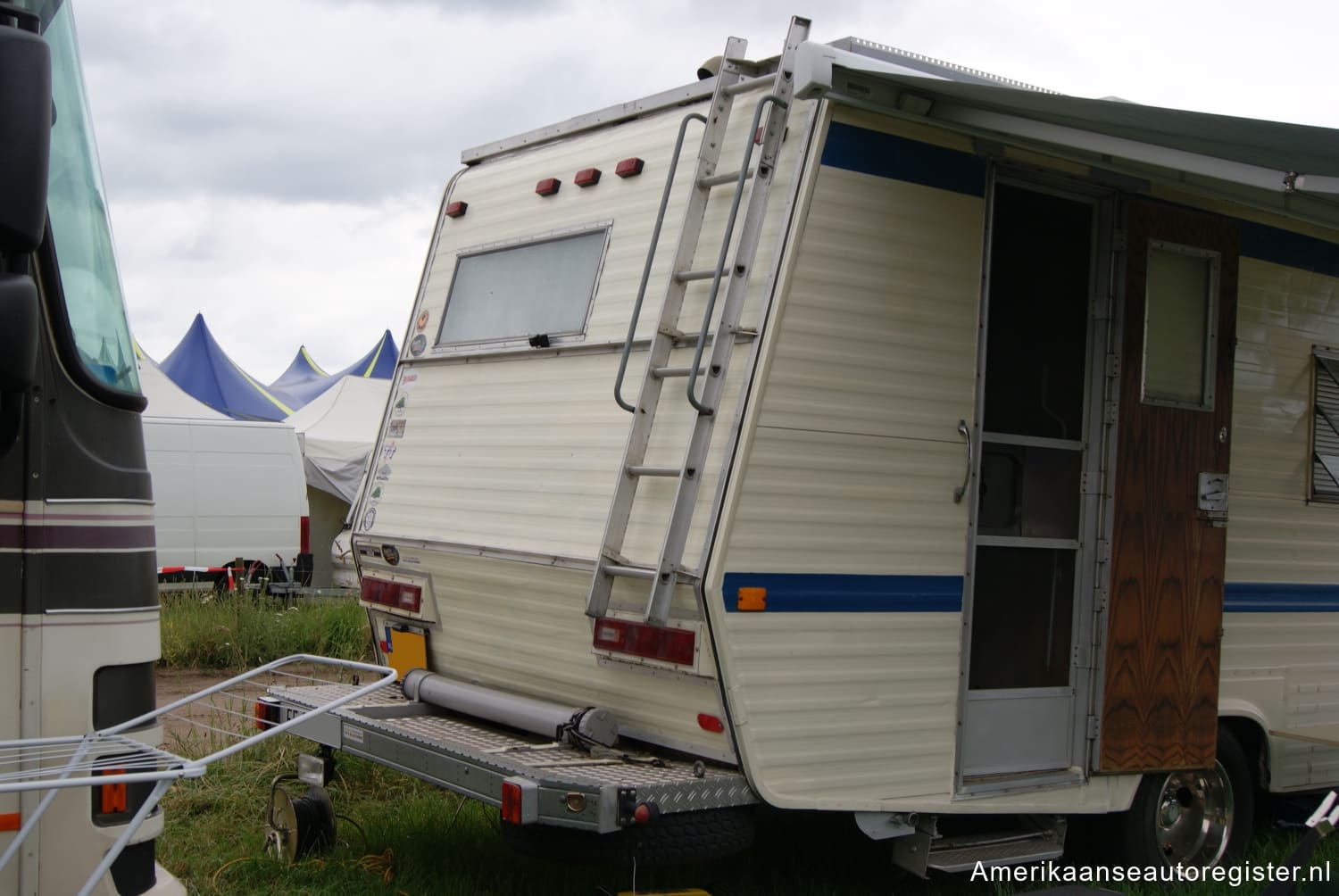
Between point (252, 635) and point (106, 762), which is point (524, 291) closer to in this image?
point (106, 762)

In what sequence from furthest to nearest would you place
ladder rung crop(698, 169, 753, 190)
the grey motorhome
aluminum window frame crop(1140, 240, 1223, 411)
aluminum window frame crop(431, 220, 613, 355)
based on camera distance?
aluminum window frame crop(1140, 240, 1223, 411) → aluminum window frame crop(431, 220, 613, 355) → ladder rung crop(698, 169, 753, 190) → the grey motorhome

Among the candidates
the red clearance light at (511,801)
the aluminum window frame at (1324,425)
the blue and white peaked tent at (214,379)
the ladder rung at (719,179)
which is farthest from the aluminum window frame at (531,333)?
the blue and white peaked tent at (214,379)

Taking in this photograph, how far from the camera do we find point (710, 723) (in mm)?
4555

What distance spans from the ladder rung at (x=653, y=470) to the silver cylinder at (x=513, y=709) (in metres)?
0.92

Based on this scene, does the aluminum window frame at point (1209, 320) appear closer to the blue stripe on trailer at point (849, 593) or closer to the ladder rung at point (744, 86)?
the blue stripe on trailer at point (849, 593)

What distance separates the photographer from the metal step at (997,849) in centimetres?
491

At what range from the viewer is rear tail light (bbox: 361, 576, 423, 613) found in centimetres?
591

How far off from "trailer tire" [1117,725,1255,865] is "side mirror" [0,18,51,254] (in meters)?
4.69

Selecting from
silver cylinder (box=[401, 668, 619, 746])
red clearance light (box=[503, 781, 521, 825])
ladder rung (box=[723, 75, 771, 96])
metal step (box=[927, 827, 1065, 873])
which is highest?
ladder rung (box=[723, 75, 771, 96])

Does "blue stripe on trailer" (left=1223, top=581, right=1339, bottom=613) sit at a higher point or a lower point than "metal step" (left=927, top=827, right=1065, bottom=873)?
higher

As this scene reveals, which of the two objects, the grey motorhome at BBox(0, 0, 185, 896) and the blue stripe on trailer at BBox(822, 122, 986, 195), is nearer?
the grey motorhome at BBox(0, 0, 185, 896)

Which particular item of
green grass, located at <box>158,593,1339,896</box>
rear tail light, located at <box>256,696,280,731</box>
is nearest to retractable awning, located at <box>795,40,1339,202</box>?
green grass, located at <box>158,593,1339,896</box>

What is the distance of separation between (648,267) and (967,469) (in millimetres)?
1391

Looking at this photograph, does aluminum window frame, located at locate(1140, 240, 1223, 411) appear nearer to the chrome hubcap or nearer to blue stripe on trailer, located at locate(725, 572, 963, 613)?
blue stripe on trailer, located at locate(725, 572, 963, 613)
